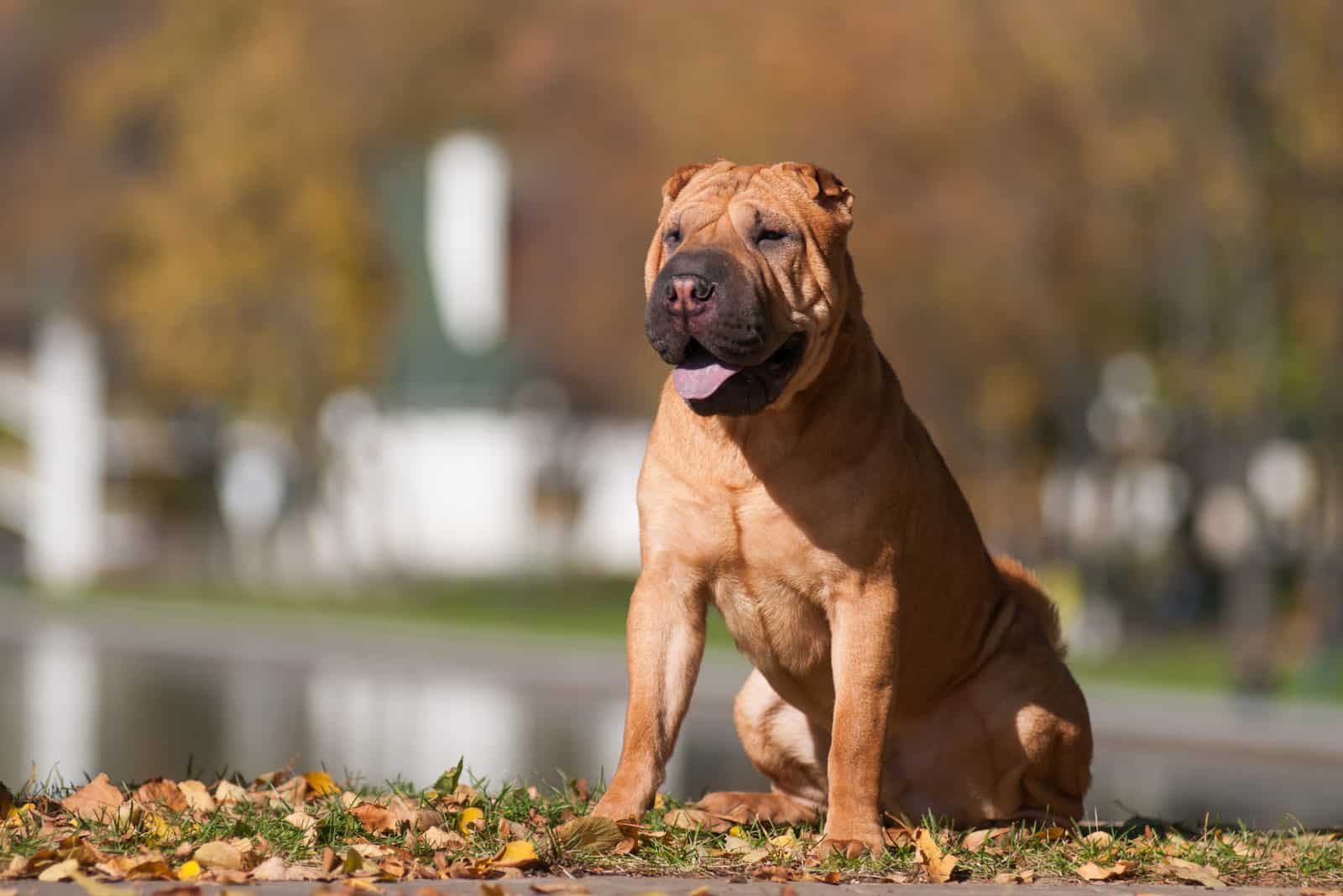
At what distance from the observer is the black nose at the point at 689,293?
526 centimetres

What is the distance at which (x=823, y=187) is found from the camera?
18.7 feet

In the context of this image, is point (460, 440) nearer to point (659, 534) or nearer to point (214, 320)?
point (214, 320)

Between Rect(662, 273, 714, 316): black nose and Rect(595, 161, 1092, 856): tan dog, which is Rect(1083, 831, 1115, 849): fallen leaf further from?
Rect(662, 273, 714, 316): black nose

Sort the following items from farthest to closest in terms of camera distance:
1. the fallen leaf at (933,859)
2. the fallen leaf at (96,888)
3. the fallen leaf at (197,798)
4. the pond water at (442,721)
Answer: the pond water at (442,721)
the fallen leaf at (197,798)
the fallen leaf at (933,859)
the fallen leaf at (96,888)

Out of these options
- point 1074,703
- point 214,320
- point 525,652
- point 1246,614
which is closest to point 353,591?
point 214,320

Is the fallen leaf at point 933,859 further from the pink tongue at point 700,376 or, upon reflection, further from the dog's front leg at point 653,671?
the pink tongue at point 700,376

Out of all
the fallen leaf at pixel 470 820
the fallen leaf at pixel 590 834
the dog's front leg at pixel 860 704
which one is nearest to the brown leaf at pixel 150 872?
the fallen leaf at pixel 470 820

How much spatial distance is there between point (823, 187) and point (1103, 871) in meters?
2.11

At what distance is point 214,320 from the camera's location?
3203 centimetres

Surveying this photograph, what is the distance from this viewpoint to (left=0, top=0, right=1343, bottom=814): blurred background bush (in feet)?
70.0

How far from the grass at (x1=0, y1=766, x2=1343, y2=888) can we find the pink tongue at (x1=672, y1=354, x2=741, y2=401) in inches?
49.0

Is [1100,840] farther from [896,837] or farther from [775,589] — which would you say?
[775,589]

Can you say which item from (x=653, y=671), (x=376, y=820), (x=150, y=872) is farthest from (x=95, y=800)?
(x=653, y=671)

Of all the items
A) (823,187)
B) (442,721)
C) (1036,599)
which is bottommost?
(442,721)
